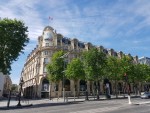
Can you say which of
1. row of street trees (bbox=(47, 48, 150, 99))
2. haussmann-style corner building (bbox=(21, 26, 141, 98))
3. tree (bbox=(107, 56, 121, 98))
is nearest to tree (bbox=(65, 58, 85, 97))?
row of street trees (bbox=(47, 48, 150, 99))

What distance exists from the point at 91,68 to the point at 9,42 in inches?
799

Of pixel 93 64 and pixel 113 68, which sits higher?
pixel 93 64

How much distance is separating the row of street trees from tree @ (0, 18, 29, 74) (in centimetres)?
1231

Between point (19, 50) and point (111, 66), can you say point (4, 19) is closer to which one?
point (19, 50)

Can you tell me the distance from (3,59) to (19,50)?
10.9 ft

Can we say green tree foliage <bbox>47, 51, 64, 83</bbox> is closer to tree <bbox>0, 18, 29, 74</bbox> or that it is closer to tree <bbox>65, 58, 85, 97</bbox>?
tree <bbox>65, 58, 85, 97</bbox>

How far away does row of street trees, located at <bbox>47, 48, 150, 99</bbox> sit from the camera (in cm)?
4591

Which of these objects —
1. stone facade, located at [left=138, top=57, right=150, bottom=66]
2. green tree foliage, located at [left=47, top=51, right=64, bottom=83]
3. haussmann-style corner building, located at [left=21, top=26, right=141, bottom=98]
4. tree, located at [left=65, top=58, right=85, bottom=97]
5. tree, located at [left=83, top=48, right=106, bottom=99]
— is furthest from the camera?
stone facade, located at [left=138, top=57, right=150, bottom=66]

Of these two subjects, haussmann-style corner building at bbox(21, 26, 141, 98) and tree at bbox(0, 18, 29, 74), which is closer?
tree at bbox(0, 18, 29, 74)

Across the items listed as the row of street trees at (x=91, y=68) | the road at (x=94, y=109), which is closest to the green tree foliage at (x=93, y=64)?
the row of street trees at (x=91, y=68)

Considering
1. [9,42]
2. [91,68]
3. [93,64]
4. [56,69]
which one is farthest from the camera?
[56,69]

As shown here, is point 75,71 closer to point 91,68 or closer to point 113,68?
point 91,68

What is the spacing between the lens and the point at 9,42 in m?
34.0

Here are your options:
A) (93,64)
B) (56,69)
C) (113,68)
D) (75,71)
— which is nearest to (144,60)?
(113,68)
